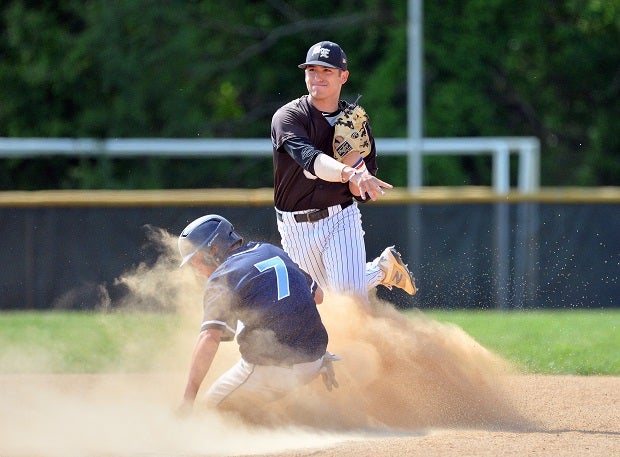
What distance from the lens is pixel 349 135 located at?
582 cm

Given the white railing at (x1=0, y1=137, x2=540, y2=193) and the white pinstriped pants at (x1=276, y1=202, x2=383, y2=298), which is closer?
the white pinstriped pants at (x1=276, y1=202, x2=383, y2=298)

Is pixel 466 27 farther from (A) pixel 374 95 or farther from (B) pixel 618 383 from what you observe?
(B) pixel 618 383

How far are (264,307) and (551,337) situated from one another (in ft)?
15.7

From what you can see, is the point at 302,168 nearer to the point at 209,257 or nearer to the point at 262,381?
the point at 209,257

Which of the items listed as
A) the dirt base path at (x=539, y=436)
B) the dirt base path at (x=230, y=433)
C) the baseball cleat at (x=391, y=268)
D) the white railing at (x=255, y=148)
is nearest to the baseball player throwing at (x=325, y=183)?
the baseball cleat at (x=391, y=268)

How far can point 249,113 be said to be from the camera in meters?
20.8

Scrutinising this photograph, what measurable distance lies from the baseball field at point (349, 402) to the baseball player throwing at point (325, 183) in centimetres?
25

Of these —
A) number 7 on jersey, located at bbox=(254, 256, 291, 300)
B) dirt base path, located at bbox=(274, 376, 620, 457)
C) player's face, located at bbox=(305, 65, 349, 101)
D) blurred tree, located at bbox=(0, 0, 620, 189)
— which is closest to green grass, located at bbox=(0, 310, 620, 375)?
dirt base path, located at bbox=(274, 376, 620, 457)

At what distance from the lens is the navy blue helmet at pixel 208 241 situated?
496 centimetres

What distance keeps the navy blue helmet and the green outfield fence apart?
581cm

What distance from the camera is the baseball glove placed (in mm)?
5820

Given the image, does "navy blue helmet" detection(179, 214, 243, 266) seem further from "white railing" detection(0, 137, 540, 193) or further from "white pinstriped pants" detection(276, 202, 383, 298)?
"white railing" detection(0, 137, 540, 193)

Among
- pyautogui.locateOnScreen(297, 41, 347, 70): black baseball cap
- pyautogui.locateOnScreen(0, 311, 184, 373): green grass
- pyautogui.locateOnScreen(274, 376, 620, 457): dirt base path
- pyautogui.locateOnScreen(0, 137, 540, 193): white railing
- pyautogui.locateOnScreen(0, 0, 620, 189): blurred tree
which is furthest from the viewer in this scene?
pyautogui.locateOnScreen(0, 0, 620, 189): blurred tree

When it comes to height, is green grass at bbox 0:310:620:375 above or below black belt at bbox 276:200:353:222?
below
